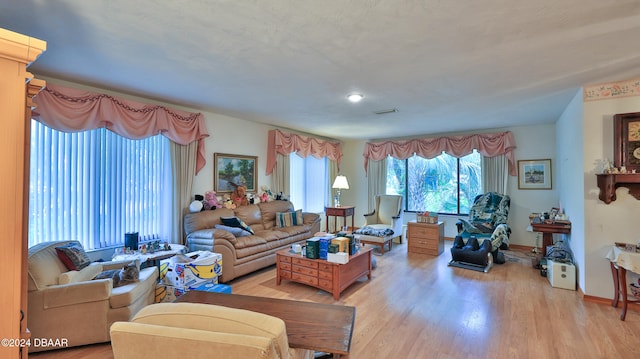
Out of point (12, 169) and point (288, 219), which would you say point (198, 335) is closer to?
point (12, 169)

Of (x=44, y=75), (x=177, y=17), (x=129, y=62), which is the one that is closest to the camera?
(x=177, y=17)

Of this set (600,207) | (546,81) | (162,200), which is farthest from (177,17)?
(600,207)

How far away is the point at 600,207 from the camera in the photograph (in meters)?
3.11

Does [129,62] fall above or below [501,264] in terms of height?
above

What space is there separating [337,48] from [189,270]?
2658 millimetres

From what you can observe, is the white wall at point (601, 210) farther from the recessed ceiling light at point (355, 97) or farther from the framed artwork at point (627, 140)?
the recessed ceiling light at point (355, 97)

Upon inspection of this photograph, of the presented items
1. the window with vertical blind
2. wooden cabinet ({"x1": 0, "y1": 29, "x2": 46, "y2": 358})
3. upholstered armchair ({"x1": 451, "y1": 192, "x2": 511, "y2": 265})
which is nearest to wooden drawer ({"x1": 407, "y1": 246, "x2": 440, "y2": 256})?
upholstered armchair ({"x1": 451, "y1": 192, "x2": 511, "y2": 265})

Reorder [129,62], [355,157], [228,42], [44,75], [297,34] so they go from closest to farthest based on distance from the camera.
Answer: [297,34] → [228,42] → [129,62] → [44,75] → [355,157]

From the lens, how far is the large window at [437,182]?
6.21 meters

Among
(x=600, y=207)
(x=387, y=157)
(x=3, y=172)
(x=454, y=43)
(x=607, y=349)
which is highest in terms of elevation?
(x=454, y=43)

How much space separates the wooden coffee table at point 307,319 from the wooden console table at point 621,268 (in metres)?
3.04

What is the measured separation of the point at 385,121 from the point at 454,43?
2.92 m

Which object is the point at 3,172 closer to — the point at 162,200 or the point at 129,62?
the point at 129,62

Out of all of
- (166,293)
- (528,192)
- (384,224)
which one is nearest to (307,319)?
(166,293)
